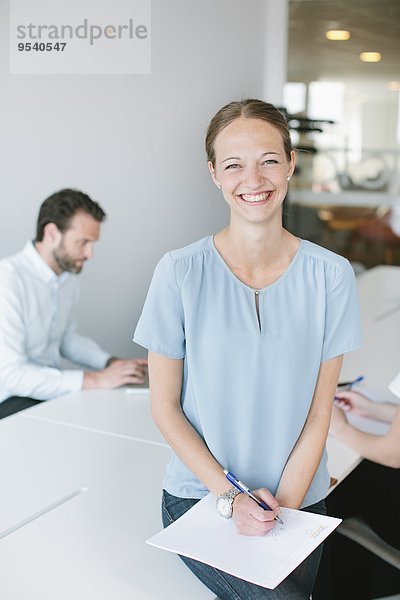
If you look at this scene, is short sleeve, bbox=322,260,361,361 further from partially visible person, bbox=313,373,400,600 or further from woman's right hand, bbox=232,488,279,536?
partially visible person, bbox=313,373,400,600

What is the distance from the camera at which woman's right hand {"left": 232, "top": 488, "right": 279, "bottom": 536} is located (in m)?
1.40

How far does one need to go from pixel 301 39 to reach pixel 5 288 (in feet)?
8.83

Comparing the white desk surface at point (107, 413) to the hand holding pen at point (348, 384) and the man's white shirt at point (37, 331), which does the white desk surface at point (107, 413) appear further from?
the hand holding pen at point (348, 384)

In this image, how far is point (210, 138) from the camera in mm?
1583

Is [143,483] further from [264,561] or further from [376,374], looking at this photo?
[376,374]

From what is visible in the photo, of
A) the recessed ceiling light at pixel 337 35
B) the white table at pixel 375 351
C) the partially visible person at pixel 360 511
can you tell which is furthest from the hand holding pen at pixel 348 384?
the recessed ceiling light at pixel 337 35

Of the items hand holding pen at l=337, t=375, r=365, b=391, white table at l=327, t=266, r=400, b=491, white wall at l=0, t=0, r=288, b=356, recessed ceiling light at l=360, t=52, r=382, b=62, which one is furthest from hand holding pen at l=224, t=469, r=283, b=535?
recessed ceiling light at l=360, t=52, r=382, b=62

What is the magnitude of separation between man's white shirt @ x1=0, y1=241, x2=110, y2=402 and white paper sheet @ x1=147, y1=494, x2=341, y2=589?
1069 millimetres

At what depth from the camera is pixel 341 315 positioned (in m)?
1.54

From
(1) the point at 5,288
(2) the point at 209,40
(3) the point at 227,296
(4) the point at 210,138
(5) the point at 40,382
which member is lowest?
(5) the point at 40,382

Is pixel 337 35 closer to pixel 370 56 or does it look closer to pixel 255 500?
pixel 370 56

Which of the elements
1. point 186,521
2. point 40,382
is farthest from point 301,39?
point 186,521

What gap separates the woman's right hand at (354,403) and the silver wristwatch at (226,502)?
0.77 m

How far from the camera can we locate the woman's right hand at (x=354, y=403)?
219 cm
